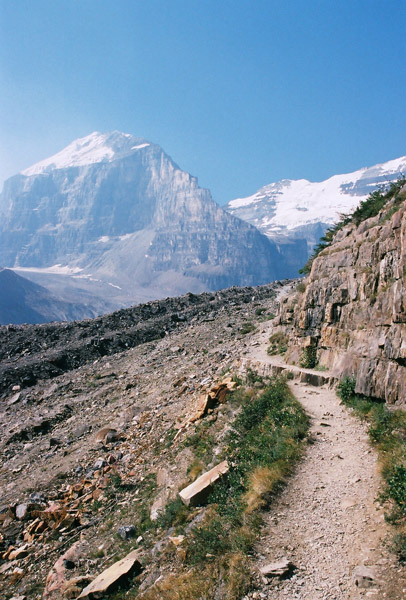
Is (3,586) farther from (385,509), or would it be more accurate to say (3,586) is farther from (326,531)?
(385,509)

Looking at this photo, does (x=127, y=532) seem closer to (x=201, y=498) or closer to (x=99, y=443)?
(x=201, y=498)

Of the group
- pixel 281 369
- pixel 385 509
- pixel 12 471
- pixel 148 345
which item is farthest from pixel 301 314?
pixel 148 345

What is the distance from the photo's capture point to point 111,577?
30.2 feet

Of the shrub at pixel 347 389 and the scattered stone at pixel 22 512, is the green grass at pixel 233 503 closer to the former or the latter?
the shrub at pixel 347 389

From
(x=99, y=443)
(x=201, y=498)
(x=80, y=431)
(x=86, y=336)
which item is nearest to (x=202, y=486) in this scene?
(x=201, y=498)

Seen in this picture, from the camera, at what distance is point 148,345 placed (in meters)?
34.6

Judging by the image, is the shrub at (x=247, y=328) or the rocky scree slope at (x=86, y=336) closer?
the shrub at (x=247, y=328)

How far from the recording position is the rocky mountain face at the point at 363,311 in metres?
12.3

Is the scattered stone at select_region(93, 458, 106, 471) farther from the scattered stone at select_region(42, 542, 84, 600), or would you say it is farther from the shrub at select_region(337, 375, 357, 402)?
the shrub at select_region(337, 375, 357, 402)

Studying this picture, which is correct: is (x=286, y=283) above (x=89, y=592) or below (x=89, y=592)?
above

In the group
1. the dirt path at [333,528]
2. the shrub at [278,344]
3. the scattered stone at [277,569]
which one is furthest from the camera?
the shrub at [278,344]

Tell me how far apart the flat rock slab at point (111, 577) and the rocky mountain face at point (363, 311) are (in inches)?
305

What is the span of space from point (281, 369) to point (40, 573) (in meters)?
10.4

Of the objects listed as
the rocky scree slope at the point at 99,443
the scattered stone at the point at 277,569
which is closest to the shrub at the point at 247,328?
the rocky scree slope at the point at 99,443
